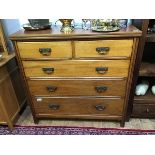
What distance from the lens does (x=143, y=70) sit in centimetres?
145

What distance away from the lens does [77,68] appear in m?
1.33

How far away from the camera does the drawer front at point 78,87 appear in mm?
1387

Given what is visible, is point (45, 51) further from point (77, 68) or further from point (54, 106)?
point (54, 106)

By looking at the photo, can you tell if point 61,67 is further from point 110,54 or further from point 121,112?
point 121,112

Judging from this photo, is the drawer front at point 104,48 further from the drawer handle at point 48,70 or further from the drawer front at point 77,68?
the drawer handle at point 48,70

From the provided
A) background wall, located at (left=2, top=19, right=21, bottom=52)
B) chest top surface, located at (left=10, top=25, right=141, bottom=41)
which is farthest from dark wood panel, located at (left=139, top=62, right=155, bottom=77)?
background wall, located at (left=2, top=19, right=21, bottom=52)

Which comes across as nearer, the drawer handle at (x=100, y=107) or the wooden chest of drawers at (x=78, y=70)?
the wooden chest of drawers at (x=78, y=70)

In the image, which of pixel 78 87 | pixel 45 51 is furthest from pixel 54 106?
pixel 45 51

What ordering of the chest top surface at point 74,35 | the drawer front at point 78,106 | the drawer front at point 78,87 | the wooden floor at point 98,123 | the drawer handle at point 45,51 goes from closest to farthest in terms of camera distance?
the chest top surface at point 74,35 → the drawer handle at point 45,51 → the drawer front at point 78,87 → the drawer front at point 78,106 → the wooden floor at point 98,123

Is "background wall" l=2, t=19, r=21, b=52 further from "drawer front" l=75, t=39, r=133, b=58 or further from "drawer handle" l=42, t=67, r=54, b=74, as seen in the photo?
"drawer front" l=75, t=39, r=133, b=58

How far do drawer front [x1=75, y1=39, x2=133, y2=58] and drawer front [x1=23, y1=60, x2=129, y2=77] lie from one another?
0.19 feet

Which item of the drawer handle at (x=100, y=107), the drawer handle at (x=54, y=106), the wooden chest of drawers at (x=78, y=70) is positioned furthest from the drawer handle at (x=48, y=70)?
the drawer handle at (x=100, y=107)

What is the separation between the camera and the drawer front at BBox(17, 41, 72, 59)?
125cm
